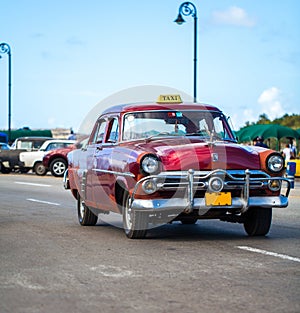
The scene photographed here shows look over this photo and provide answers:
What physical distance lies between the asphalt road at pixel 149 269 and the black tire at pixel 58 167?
57.5 ft

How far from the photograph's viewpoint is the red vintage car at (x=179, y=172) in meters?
8.73

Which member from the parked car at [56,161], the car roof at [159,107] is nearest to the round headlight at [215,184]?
the car roof at [159,107]

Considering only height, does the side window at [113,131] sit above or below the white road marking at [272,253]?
above

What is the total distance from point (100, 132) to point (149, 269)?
4165 millimetres

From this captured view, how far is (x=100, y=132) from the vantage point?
10.9 m

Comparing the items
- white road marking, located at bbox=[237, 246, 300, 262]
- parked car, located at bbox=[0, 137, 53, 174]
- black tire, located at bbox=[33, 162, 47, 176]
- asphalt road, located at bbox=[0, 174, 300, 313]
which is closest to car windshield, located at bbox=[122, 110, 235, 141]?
asphalt road, located at bbox=[0, 174, 300, 313]

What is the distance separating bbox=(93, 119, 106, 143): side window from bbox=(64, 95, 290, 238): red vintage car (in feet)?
1.05

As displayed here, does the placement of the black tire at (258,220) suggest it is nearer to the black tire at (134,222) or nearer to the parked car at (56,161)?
the black tire at (134,222)

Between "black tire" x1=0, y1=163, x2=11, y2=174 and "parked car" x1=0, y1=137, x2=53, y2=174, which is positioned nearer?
"parked car" x1=0, y1=137, x2=53, y2=174

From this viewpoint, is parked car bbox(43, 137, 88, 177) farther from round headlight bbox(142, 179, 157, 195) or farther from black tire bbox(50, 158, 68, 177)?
round headlight bbox(142, 179, 157, 195)

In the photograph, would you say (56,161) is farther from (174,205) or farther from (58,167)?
(174,205)

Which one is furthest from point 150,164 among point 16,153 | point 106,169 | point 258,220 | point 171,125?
point 16,153

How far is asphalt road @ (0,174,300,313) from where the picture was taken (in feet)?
18.4

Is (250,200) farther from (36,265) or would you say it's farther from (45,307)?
(45,307)
